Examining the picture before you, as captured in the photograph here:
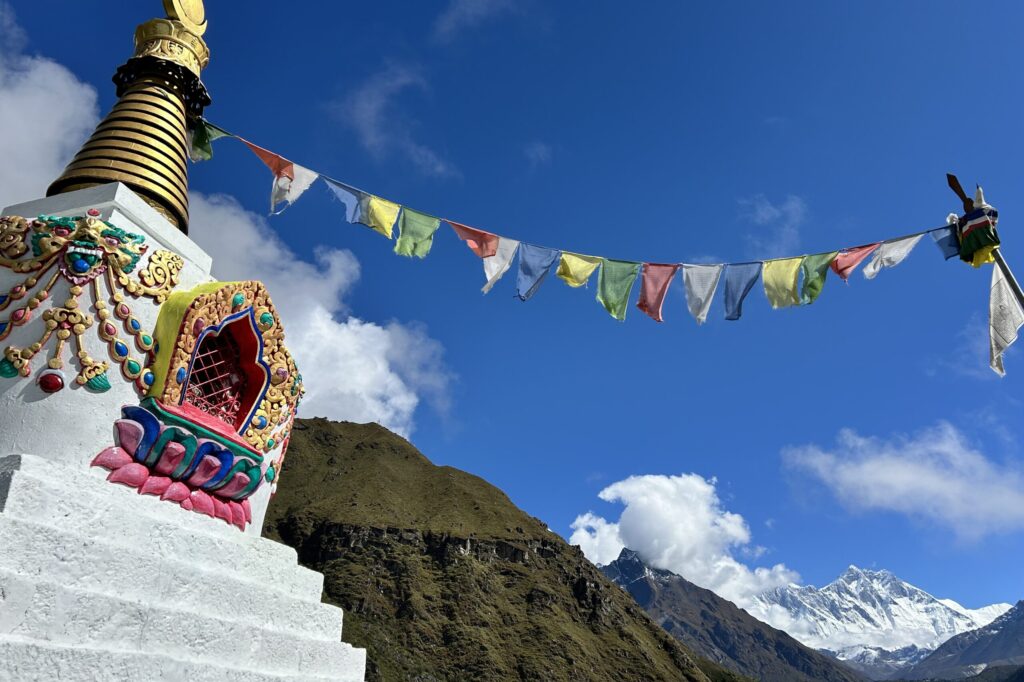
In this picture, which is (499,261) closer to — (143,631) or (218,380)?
(218,380)

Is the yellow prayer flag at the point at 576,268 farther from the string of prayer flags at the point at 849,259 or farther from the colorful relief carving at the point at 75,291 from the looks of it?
the colorful relief carving at the point at 75,291

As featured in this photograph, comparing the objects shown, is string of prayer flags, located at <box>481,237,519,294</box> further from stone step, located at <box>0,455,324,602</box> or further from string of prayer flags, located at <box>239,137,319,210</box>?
stone step, located at <box>0,455,324,602</box>

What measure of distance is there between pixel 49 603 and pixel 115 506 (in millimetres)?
986

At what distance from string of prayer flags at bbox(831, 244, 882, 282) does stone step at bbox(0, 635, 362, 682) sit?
8.36 meters

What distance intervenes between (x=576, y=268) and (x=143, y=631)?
713 centimetres

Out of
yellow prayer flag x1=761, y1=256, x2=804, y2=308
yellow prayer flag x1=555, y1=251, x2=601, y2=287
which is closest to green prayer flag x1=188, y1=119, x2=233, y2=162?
yellow prayer flag x1=555, y1=251, x2=601, y2=287

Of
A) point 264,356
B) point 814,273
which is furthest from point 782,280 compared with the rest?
point 264,356

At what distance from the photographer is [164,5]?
1021 centimetres

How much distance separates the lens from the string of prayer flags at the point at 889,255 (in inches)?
367

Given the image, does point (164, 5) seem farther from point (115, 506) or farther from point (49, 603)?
point (49, 603)

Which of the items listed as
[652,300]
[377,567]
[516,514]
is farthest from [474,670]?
[652,300]

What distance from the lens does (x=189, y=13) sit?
10.3 metres

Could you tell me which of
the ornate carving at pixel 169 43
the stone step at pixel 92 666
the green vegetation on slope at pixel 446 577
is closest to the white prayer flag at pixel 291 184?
the ornate carving at pixel 169 43

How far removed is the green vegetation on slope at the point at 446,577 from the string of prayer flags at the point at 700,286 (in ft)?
185
